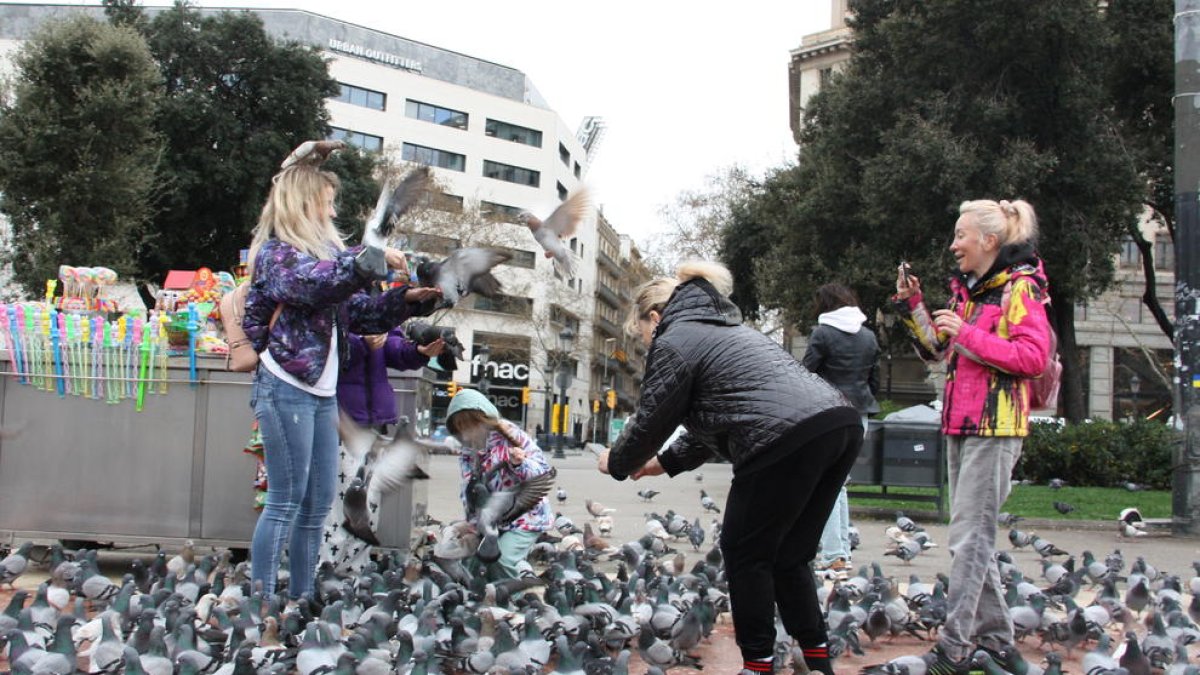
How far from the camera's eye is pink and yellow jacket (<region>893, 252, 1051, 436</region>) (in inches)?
155

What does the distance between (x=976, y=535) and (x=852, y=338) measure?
2.99m

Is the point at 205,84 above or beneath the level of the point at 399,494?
above

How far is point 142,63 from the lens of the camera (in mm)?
21609

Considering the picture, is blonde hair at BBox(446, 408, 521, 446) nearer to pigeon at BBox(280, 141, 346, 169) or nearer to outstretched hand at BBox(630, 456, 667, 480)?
pigeon at BBox(280, 141, 346, 169)

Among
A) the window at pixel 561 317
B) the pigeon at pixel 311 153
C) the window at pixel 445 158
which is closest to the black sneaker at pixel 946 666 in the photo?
the pigeon at pixel 311 153

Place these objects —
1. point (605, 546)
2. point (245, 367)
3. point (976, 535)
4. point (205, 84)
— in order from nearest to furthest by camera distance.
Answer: point (976, 535)
point (245, 367)
point (605, 546)
point (205, 84)

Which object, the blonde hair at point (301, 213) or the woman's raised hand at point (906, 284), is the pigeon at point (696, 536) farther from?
the blonde hair at point (301, 213)

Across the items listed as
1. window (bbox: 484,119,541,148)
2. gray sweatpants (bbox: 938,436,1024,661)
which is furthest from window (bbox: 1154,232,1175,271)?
gray sweatpants (bbox: 938,436,1024,661)

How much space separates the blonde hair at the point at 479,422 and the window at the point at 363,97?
51.8m

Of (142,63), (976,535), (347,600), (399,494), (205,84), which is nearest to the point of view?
(976,535)

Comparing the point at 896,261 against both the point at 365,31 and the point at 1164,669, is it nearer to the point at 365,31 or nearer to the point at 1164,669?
the point at 1164,669

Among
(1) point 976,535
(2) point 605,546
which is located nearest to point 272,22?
(2) point 605,546

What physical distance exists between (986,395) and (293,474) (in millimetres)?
2762

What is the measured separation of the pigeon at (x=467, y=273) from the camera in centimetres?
445
